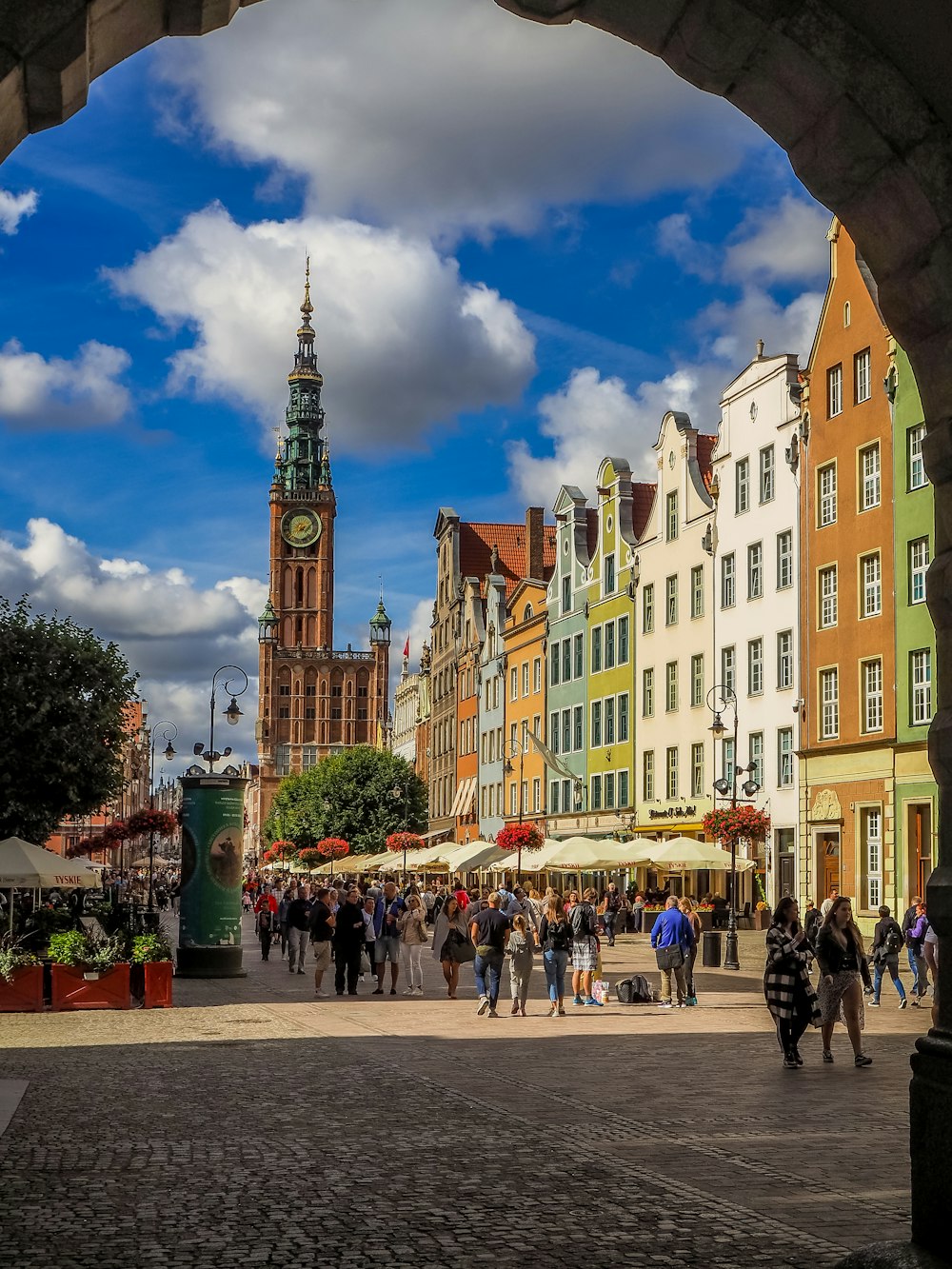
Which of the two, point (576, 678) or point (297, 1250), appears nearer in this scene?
point (297, 1250)

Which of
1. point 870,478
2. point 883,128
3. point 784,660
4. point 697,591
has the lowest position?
point 883,128

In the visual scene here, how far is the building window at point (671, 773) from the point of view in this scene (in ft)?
182

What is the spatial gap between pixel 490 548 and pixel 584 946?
67.2 m

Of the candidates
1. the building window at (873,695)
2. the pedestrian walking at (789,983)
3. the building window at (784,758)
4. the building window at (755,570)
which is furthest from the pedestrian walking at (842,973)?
the building window at (755,570)

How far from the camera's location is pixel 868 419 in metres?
42.0

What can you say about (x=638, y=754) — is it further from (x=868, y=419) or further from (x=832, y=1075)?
(x=832, y=1075)

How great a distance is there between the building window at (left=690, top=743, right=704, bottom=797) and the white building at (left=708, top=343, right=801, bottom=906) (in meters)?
1.91

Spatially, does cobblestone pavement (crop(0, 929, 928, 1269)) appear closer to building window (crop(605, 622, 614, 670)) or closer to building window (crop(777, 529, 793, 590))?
building window (crop(777, 529, 793, 590))

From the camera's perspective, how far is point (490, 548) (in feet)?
303

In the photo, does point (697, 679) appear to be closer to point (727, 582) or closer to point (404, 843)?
point (727, 582)

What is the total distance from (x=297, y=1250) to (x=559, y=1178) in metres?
2.59

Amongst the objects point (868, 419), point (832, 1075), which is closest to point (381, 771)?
point (868, 419)

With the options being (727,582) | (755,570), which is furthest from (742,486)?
(727,582)

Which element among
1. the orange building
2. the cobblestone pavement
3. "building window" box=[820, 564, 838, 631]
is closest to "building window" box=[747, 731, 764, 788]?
the orange building
